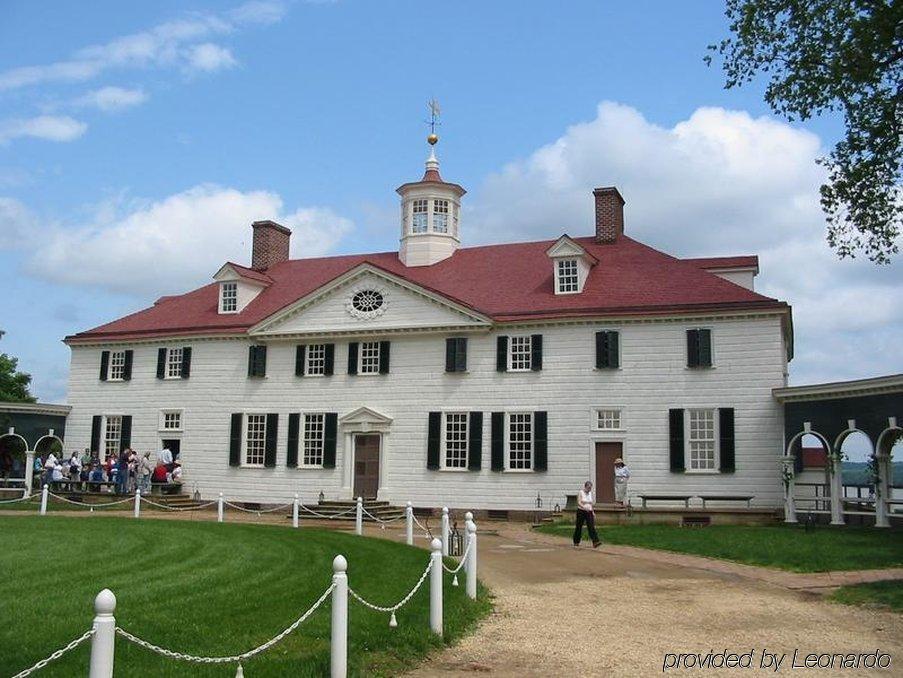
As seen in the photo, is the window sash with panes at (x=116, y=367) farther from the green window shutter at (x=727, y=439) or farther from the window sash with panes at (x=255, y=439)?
the green window shutter at (x=727, y=439)

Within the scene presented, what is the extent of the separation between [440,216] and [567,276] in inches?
278

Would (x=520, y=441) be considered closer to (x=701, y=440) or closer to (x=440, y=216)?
(x=701, y=440)

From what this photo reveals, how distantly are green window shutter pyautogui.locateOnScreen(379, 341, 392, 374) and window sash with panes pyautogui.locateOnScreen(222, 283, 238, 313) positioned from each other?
6.97 m

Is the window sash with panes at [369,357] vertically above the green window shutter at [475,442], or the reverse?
the window sash with panes at [369,357]

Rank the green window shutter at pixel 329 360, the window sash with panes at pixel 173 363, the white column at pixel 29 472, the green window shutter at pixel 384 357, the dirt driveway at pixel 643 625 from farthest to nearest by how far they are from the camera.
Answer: the window sash with panes at pixel 173 363
the white column at pixel 29 472
the green window shutter at pixel 329 360
the green window shutter at pixel 384 357
the dirt driveway at pixel 643 625

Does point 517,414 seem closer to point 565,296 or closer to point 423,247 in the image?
point 565,296

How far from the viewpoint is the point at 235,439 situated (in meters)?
32.9

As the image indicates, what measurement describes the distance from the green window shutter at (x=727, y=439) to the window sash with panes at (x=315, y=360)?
13.4 meters

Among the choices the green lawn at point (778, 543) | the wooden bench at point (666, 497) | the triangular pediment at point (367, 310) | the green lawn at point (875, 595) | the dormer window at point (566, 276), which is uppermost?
the dormer window at point (566, 276)

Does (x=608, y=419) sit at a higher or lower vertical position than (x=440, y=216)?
lower

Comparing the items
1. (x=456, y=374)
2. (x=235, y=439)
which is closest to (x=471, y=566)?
(x=456, y=374)

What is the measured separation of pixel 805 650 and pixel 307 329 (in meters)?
24.3

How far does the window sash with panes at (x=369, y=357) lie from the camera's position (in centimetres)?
3158

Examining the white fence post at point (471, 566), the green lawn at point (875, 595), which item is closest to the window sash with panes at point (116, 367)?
the white fence post at point (471, 566)
